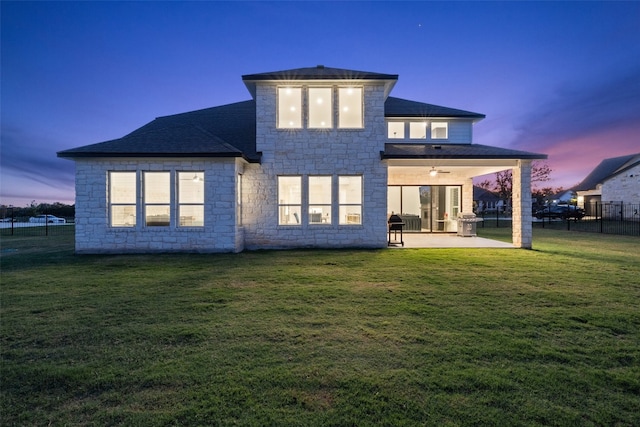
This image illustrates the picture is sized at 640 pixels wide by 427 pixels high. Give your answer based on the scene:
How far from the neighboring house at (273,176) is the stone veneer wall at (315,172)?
4 cm

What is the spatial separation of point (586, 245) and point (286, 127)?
1315 centimetres

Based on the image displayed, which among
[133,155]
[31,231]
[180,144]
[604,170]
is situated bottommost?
[31,231]

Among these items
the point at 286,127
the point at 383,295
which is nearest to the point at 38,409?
the point at 383,295

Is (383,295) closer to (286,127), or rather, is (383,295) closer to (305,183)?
(305,183)

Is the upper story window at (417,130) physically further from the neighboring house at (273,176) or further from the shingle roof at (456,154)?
the shingle roof at (456,154)

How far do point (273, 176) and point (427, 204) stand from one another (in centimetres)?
973

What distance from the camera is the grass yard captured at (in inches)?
89.3

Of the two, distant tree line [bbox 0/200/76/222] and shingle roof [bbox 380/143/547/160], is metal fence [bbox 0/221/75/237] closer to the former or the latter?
distant tree line [bbox 0/200/76/222]

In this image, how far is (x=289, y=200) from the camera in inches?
439

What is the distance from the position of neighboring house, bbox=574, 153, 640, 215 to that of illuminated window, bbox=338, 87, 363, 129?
2272 centimetres

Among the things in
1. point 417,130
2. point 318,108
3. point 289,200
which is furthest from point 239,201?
point 417,130

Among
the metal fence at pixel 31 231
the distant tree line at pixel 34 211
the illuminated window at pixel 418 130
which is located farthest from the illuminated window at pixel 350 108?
the distant tree line at pixel 34 211

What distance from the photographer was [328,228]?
10.9 meters

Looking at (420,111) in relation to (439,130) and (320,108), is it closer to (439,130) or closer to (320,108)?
(439,130)
